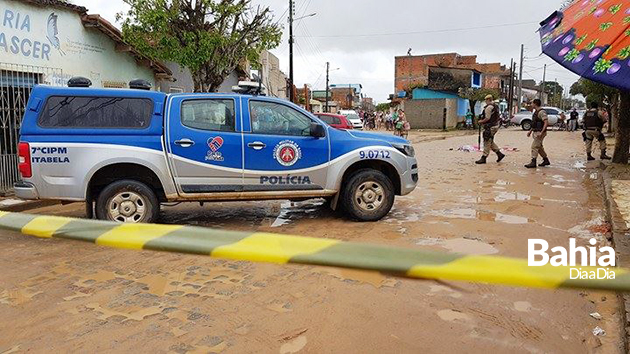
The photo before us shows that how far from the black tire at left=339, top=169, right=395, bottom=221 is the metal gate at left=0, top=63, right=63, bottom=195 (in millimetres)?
6123

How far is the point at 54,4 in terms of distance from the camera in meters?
10.3

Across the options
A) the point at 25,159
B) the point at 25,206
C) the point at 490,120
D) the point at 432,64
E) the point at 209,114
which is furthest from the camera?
the point at 432,64

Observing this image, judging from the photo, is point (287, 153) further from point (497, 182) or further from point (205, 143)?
point (497, 182)

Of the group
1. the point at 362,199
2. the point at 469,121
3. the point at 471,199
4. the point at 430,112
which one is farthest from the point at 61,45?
the point at 469,121

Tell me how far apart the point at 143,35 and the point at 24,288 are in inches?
414

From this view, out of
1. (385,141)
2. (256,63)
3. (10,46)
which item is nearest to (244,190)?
(385,141)

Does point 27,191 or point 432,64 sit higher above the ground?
point 432,64

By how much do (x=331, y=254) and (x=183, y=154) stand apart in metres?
4.67

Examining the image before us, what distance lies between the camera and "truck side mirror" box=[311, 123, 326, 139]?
21.3ft

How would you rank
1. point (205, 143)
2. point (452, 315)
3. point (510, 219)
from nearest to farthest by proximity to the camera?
point (452, 315) → point (205, 143) → point (510, 219)

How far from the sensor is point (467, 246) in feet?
18.2

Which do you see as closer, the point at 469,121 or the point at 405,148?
the point at 405,148

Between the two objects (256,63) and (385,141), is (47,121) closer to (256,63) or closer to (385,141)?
(385,141)

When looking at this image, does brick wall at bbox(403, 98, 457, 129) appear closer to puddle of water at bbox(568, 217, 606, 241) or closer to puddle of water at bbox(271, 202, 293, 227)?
puddle of water at bbox(271, 202, 293, 227)
